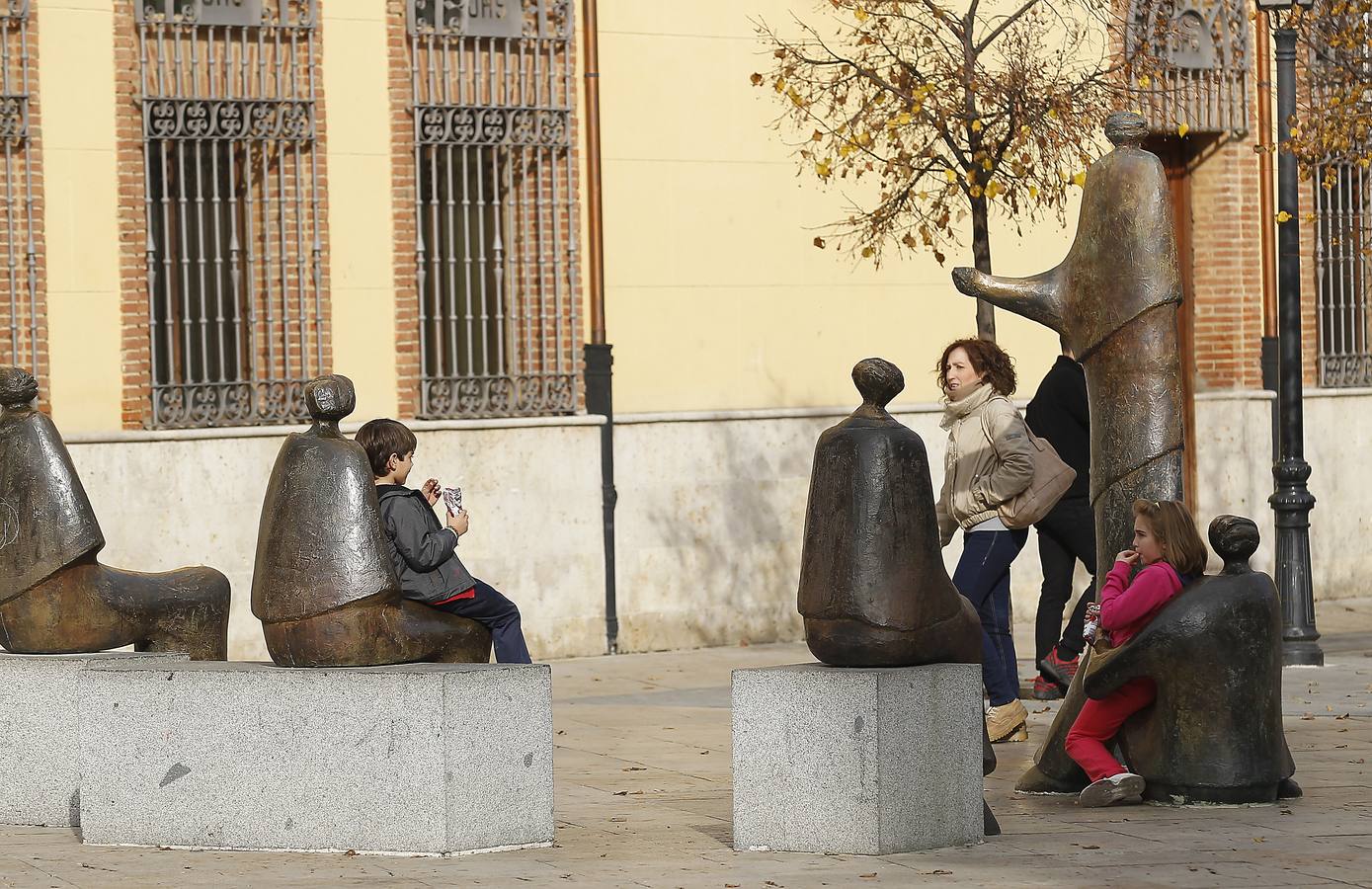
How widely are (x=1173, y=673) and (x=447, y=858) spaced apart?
275 cm

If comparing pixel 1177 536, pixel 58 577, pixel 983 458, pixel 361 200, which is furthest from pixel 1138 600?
pixel 361 200

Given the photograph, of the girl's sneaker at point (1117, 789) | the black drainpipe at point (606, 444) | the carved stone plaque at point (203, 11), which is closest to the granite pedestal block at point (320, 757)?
the girl's sneaker at point (1117, 789)

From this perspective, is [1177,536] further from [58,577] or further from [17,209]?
[17,209]

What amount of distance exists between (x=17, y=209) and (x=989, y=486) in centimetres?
637

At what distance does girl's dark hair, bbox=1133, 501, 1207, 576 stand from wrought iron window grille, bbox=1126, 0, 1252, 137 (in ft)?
31.3

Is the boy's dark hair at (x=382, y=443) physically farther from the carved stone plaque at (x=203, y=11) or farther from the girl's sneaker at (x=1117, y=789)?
the carved stone plaque at (x=203, y=11)

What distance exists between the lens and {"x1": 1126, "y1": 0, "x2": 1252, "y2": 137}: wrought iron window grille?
18344mm

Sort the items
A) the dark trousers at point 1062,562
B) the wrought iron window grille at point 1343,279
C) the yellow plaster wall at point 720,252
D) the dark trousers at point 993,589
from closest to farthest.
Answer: the dark trousers at point 993,589 < the dark trousers at point 1062,562 < the yellow plaster wall at point 720,252 < the wrought iron window grille at point 1343,279

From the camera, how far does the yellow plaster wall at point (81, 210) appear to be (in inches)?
565

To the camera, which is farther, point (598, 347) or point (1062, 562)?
point (598, 347)

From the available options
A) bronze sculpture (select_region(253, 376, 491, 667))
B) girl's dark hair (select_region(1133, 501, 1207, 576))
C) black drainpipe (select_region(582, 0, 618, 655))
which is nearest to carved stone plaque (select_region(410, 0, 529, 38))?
black drainpipe (select_region(582, 0, 618, 655))

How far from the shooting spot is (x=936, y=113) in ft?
45.1

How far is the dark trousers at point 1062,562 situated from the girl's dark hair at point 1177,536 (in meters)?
3.17

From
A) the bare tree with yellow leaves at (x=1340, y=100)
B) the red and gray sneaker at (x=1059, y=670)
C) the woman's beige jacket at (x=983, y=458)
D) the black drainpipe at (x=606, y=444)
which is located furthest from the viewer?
the black drainpipe at (x=606, y=444)
